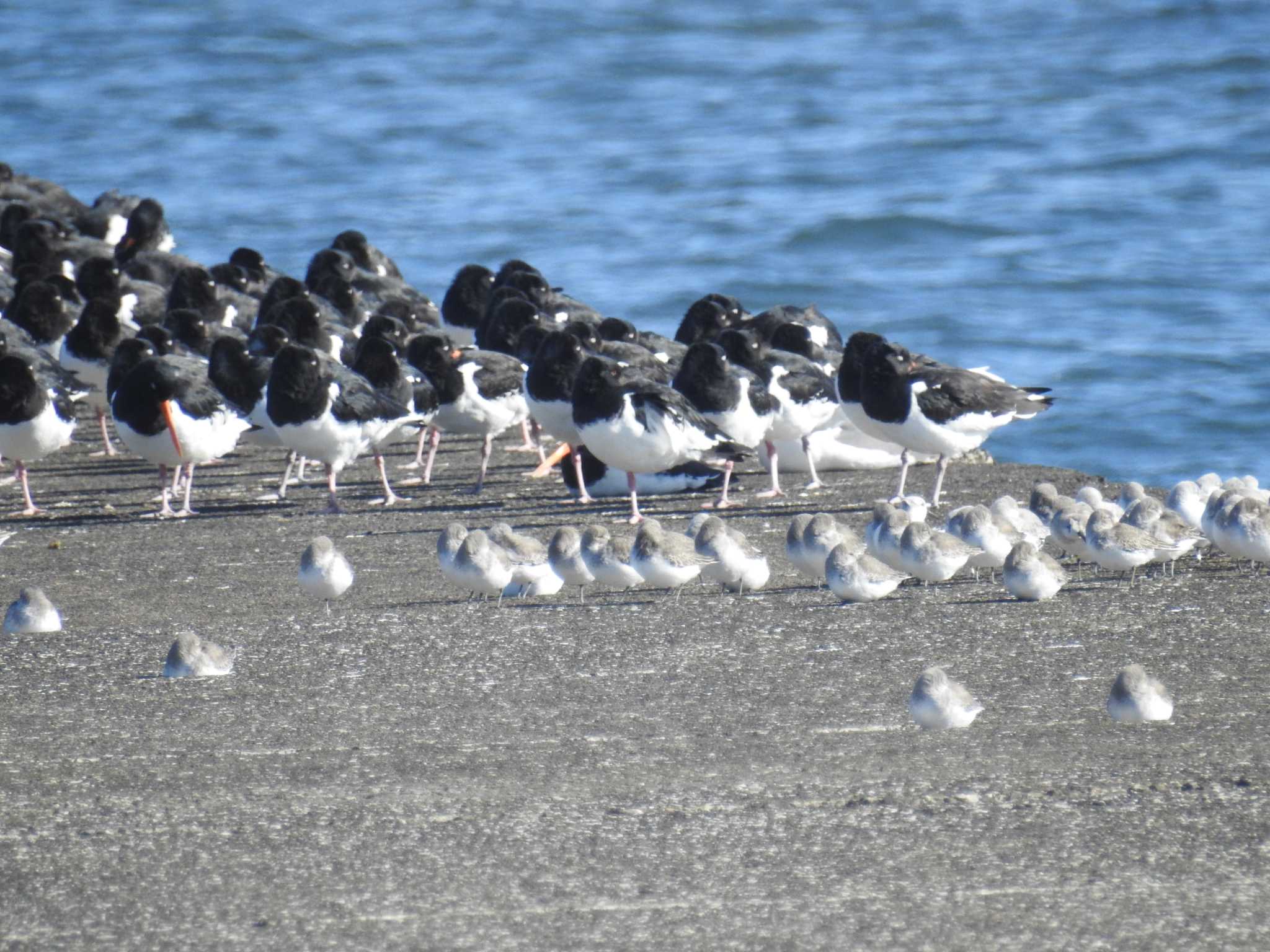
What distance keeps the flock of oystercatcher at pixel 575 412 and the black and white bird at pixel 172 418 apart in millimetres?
17

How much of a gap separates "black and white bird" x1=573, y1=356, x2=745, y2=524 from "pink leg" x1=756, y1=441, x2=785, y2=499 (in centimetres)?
51

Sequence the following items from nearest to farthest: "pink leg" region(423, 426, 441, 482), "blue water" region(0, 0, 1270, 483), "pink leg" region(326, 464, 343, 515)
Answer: "pink leg" region(326, 464, 343, 515), "pink leg" region(423, 426, 441, 482), "blue water" region(0, 0, 1270, 483)

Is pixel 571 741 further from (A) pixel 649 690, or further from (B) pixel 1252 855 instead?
(B) pixel 1252 855

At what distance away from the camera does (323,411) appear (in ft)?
35.8

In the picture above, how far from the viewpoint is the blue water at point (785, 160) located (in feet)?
89.1

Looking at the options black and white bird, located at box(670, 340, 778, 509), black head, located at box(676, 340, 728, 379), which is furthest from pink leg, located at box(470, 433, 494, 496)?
black head, located at box(676, 340, 728, 379)

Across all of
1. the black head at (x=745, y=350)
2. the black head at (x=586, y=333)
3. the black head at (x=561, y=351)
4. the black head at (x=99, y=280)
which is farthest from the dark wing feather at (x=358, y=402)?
the black head at (x=99, y=280)

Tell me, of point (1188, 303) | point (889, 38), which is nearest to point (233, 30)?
point (889, 38)

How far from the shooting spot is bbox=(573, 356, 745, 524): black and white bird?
10.5 meters

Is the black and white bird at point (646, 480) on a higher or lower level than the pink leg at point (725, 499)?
lower

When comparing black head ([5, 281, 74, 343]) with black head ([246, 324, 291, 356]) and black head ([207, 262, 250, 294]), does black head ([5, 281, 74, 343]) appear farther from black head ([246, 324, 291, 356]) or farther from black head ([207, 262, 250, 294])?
black head ([246, 324, 291, 356])

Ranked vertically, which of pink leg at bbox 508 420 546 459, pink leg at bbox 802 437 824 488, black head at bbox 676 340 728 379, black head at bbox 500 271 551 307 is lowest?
pink leg at bbox 508 420 546 459

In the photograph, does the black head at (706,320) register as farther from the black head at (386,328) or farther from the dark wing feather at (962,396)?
the dark wing feather at (962,396)

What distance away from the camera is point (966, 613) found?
293 inches
